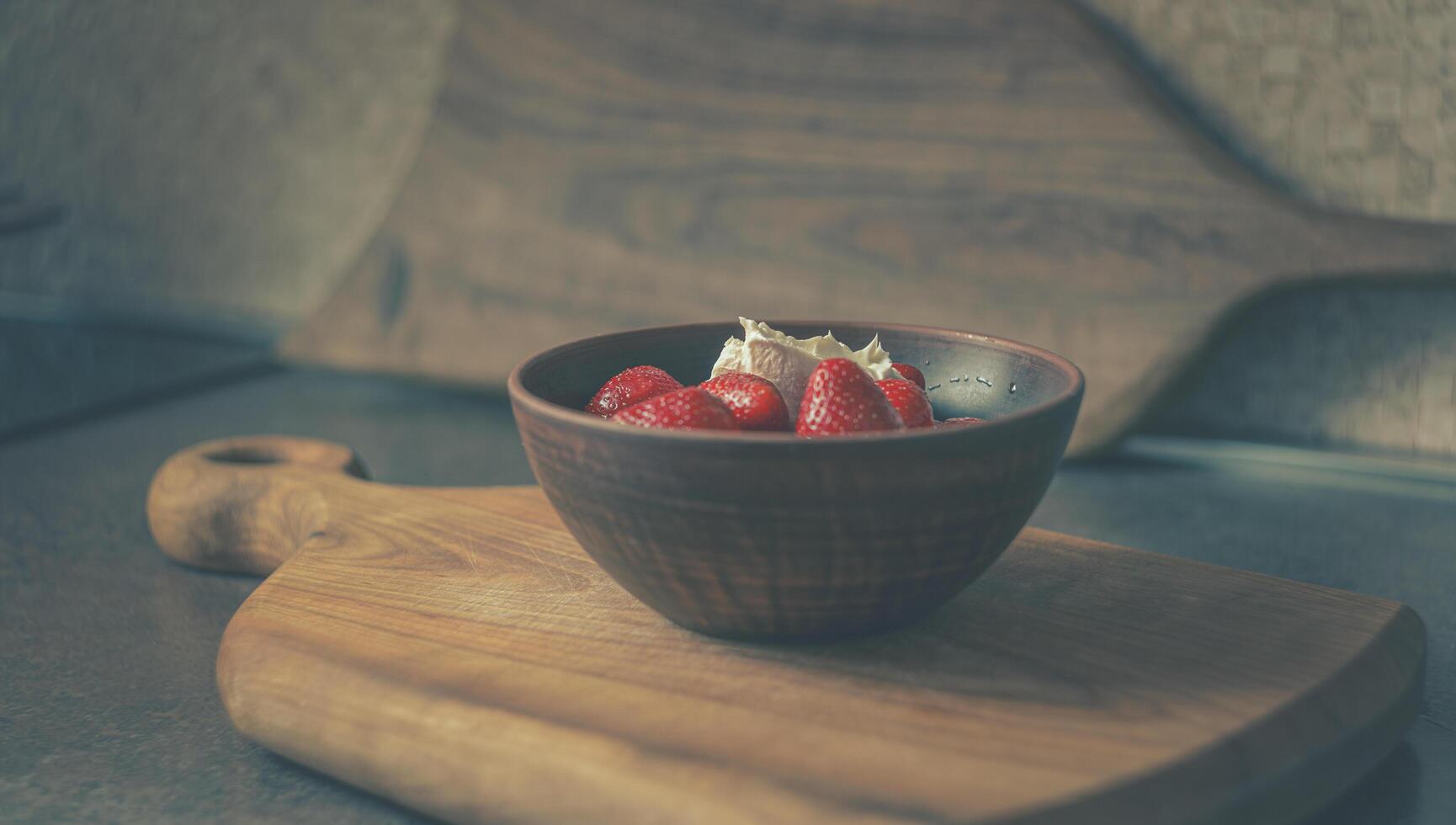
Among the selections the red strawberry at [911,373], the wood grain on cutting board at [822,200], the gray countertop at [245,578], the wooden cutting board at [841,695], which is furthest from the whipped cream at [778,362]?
the wood grain on cutting board at [822,200]

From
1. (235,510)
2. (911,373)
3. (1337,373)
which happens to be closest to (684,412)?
(911,373)

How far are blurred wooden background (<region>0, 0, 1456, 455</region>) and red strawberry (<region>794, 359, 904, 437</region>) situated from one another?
1.48 feet

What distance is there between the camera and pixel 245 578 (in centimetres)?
74

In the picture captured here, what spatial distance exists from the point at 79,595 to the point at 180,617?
87mm

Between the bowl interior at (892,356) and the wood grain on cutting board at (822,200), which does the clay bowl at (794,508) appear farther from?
the wood grain on cutting board at (822,200)

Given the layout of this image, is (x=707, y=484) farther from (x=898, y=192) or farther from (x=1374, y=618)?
(x=898, y=192)

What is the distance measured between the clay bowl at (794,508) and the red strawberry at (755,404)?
8cm

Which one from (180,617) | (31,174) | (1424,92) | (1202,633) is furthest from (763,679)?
(31,174)

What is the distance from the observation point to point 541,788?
416mm

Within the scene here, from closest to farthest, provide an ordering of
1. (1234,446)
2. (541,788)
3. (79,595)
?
(541,788) < (79,595) < (1234,446)

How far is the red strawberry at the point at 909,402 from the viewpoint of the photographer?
519 mm

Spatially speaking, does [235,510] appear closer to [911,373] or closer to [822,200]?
A: [911,373]

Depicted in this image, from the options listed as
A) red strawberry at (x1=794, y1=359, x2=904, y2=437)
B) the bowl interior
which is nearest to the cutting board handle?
the bowl interior

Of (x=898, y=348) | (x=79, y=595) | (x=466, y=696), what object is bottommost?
(x=79, y=595)
